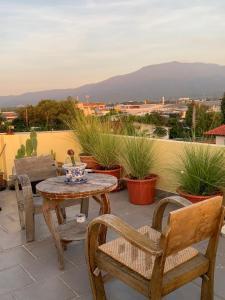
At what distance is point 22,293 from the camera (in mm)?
2160

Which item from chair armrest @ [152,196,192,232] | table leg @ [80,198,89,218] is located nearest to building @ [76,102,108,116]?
table leg @ [80,198,89,218]

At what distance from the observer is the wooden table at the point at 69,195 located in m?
2.42

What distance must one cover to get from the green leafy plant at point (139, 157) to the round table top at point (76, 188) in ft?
4.60

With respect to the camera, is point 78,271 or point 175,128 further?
point 175,128

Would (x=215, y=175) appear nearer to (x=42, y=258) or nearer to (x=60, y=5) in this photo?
(x=42, y=258)

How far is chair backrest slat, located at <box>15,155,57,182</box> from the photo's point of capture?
3.44m

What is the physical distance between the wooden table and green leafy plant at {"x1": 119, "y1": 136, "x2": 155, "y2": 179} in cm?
134

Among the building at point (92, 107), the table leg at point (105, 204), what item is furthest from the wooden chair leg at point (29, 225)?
the building at point (92, 107)

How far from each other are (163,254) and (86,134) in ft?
13.2

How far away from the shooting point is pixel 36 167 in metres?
3.53

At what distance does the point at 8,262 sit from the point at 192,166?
2.12m

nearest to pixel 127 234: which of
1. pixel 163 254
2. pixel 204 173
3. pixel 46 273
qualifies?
pixel 163 254

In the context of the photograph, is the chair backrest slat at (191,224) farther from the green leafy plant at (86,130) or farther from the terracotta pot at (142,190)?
the green leafy plant at (86,130)

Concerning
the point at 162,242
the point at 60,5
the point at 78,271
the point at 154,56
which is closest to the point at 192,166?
the point at 78,271
